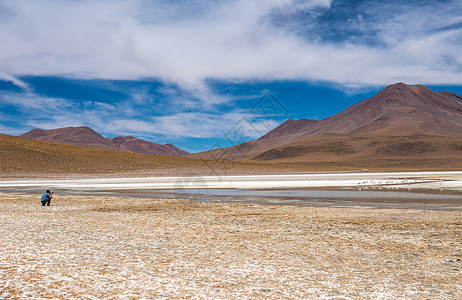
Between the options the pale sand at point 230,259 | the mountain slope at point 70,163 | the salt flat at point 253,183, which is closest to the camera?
the pale sand at point 230,259

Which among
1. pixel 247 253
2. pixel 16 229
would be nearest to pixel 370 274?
pixel 247 253

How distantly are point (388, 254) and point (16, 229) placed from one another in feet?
32.3

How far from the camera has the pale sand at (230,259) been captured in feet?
18.4

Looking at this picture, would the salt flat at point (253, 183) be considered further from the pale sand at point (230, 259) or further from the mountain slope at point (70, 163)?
the pale sand at point (230, 259)

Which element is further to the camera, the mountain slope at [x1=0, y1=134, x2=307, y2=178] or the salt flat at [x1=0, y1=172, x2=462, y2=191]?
the mountain slope at [x1=0, y1=134, x2=307, y2=178]

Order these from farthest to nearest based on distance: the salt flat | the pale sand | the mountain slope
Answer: the mountain slope
the salt flat
the pale sand

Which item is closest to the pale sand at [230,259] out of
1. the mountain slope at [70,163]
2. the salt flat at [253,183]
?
the salt flat at [253,183]

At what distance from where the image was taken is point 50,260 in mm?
7180

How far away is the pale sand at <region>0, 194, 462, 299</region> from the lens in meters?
5.62

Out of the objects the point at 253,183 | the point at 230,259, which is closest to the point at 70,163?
the point at 253,183

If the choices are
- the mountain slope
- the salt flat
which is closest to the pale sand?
the salt flat

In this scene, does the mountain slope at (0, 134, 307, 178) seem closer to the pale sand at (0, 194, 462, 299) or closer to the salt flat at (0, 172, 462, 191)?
the salt flat at (0, 172, 462, 191)

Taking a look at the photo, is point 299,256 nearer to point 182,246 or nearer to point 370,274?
point 370,274

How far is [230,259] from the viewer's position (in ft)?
24.7
